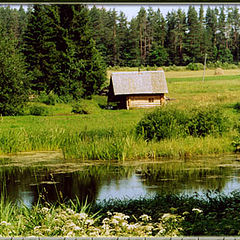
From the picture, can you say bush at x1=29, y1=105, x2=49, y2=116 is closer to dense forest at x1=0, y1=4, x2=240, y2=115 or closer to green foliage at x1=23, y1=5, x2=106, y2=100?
dense forest at x1=0, y1=4, x2=240, y2=115

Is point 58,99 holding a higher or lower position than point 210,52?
lower

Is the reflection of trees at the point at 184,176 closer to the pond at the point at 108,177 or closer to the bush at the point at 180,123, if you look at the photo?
the pond at the point at 108,177

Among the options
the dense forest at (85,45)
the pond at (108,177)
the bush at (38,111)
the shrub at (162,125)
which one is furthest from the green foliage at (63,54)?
the pond at (108,177)

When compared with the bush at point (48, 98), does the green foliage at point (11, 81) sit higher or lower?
higher

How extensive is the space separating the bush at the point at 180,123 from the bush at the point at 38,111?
1271 centimetres

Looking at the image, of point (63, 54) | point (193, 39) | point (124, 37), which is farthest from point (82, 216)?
point (63, 54)

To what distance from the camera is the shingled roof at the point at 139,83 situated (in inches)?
1481

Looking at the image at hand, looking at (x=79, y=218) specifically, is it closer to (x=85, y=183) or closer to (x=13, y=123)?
(x=85, y=183)

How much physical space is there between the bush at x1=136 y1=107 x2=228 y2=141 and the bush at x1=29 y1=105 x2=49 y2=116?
41.7 ft

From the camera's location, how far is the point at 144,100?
38.7 metres

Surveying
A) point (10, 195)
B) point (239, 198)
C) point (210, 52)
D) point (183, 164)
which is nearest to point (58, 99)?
point (210, 52)

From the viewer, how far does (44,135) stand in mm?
16750

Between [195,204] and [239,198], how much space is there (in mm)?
759

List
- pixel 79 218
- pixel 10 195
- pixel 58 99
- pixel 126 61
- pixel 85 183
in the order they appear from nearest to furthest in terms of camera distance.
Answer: pixel 79 218 → pixel 10 195 → pixel 85 183 → pixel 58 99 → pixel 126 61
